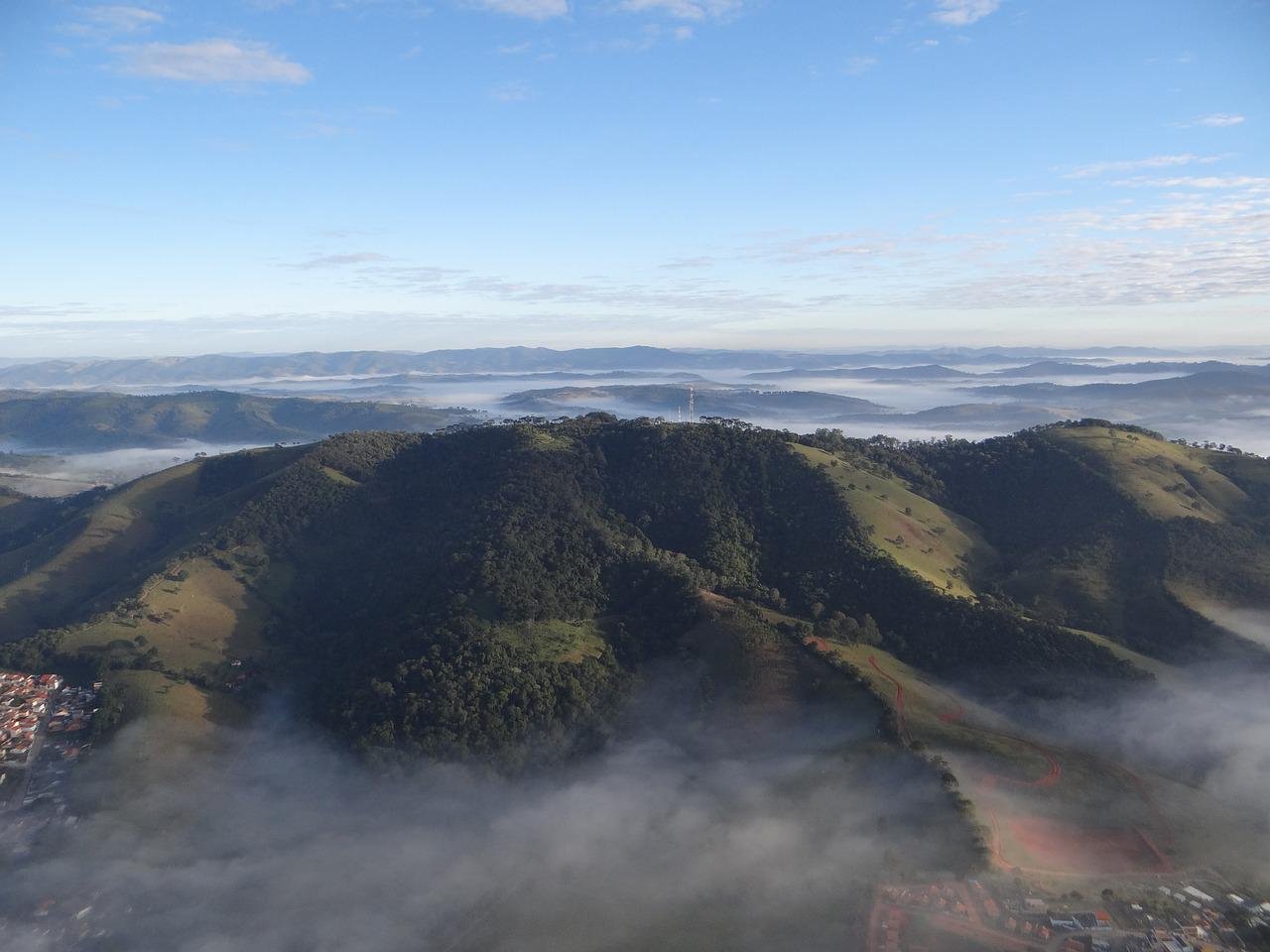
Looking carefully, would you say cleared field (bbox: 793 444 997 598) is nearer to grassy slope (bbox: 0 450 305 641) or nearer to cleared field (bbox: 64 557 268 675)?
cleared field (bbox: 64 557 268 675)

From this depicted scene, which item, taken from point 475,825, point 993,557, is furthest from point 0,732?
point 993,557

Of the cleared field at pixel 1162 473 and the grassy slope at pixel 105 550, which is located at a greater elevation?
the cleared field at pixel 1162 473

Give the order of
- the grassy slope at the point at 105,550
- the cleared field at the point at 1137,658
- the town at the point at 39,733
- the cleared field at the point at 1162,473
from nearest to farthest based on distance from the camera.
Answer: the town at the point at 39,733, the cleared field at the point at 1137,658, the grassy slope at the point at 105,550, the cleared field at the point at 1162,473

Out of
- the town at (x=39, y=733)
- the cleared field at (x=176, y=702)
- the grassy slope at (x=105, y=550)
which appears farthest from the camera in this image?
the grassy slope at (x=105, y=550)

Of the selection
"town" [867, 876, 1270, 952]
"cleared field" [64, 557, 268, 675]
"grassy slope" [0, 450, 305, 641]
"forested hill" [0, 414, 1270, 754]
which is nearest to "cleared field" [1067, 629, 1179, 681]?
"forested hill" [0, 414, 1270, 754]

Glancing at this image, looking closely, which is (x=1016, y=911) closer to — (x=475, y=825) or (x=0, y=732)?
(x=475, y=825)

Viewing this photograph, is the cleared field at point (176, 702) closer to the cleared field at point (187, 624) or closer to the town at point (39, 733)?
the cleared field at point (187, 624)

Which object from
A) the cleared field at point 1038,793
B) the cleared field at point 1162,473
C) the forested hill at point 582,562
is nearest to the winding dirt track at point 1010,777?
the cleared field at point 1038,793

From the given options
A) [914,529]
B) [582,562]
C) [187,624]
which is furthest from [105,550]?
[914,529]

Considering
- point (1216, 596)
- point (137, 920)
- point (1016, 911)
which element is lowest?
point (137, 920)
